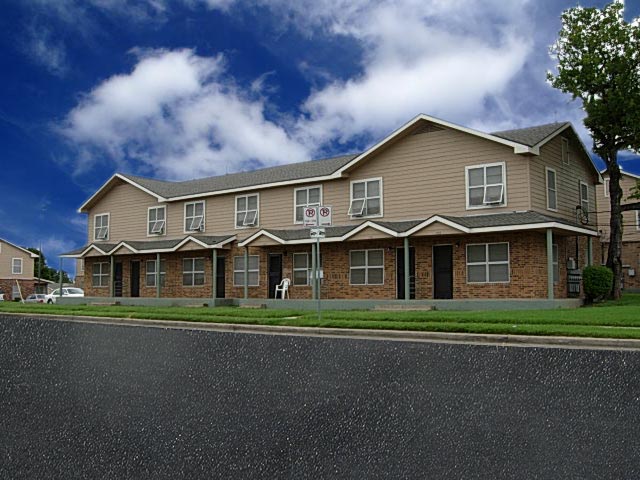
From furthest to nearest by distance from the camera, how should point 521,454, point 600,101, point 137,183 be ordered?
point 137,183
point 600,101
point 521,454

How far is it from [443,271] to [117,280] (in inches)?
780

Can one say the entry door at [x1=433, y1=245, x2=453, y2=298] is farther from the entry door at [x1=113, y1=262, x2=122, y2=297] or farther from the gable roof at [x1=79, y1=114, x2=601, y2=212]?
the entry door at [x1=113, y1=262, x2=122, y2=297]

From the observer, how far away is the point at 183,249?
103ft

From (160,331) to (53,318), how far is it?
28.2 ft

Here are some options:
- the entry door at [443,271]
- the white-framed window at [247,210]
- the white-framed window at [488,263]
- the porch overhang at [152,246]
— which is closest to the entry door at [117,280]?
the porch overhang at [152,246]

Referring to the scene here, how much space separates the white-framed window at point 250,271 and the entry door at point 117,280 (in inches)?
340

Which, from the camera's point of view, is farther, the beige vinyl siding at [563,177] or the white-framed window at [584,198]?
the white-framed window at [584,198]

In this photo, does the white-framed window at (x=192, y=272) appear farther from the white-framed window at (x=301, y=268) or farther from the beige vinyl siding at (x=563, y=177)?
the beige vinyl siding at (x=563, y=177)

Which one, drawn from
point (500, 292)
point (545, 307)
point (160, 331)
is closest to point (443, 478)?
point (160, 331)

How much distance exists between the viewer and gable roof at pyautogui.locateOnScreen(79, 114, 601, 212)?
2400 centimetres

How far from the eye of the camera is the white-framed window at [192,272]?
32.2m

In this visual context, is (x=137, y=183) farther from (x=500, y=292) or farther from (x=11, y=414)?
(x=11, y=414)

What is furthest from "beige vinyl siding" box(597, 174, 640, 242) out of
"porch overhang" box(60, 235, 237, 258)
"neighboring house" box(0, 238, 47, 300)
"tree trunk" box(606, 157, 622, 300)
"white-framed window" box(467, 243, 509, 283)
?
"neighboring house" box(0, 238, 47, 300)

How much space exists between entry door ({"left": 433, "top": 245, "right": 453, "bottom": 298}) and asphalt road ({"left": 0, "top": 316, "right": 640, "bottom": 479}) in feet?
46.3
